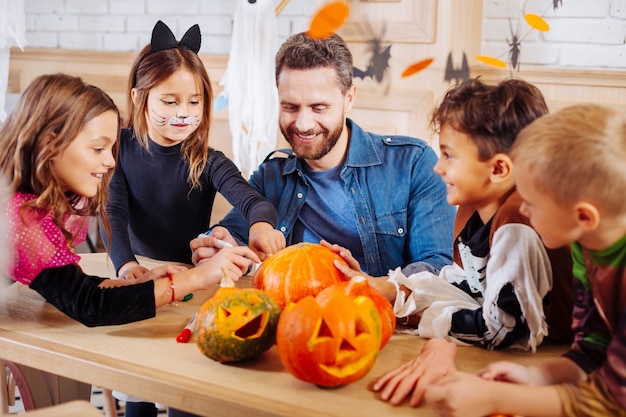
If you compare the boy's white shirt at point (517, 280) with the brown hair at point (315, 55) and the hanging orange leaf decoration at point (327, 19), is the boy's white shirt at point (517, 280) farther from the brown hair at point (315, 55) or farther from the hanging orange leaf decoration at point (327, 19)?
the brown hair at point (315, 55)

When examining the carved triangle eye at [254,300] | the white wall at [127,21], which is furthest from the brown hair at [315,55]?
the white wall at [127,21]

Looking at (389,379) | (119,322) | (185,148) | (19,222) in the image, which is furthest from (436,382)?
(185,148)

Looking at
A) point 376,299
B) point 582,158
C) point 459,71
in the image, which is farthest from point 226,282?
point 459,71

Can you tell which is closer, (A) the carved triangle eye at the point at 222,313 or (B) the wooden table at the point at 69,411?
(B) the wooden table at the point at 69,411

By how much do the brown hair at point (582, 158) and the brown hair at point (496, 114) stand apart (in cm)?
25

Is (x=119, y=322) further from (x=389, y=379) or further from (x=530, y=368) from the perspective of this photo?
(x=530, y=368)

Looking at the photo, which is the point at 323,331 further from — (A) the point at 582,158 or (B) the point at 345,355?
(A) the point at 582,158

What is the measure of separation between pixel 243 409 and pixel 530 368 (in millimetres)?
386

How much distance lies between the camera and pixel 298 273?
1222mm

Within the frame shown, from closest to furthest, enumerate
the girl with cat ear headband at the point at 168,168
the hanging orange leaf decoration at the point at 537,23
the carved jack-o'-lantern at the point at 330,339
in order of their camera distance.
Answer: the carved jack-o'-lantern at the point at 330,339 → the girl with cat ear headband at the point at 168,168 → the hanging orange leaf decoration at the point at 537,23

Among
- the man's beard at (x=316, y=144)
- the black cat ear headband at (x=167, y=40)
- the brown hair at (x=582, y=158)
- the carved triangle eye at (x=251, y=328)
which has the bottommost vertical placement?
the carved triangle eye at (x=251, y=328)

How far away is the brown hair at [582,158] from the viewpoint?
0.85 meters

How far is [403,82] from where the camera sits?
3137mm

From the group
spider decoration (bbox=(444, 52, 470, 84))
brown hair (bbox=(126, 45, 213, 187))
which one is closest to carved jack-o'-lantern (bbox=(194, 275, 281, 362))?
brown hair (bbox=(126, 45, 213, 187))
